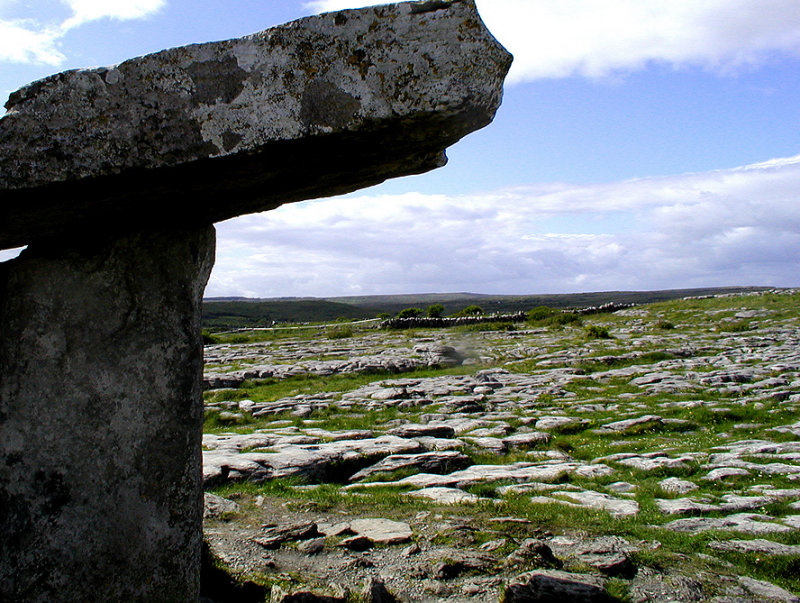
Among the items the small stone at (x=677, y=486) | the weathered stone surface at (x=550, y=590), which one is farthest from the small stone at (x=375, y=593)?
the small stone at (x=677, y=486)

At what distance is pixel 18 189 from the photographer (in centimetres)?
375

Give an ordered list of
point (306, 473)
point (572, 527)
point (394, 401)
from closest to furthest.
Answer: point (572, 527) → point (306, 473) → point (394, 401)

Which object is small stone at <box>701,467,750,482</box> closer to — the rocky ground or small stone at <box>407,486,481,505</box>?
the rocky ground

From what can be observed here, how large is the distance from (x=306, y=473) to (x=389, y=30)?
617cm

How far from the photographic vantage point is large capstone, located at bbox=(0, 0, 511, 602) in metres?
3.78

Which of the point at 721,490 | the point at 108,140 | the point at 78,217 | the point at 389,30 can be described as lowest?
the point at 721,490

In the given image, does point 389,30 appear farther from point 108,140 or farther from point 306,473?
point 306,473

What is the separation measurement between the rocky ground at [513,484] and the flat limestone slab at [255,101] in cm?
301

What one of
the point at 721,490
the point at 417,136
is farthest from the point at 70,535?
the point at 721,490

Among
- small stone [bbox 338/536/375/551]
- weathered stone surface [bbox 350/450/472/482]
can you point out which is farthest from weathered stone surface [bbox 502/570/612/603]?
weathered stone surface [bbox 350/450/472/482]

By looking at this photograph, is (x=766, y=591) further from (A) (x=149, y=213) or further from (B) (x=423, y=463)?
(A) (x=149, y=213)

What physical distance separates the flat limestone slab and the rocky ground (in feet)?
9.89

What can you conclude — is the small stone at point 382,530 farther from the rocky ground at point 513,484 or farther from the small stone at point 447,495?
the small stone at point 447,495

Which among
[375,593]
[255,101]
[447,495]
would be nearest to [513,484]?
[447,495]
